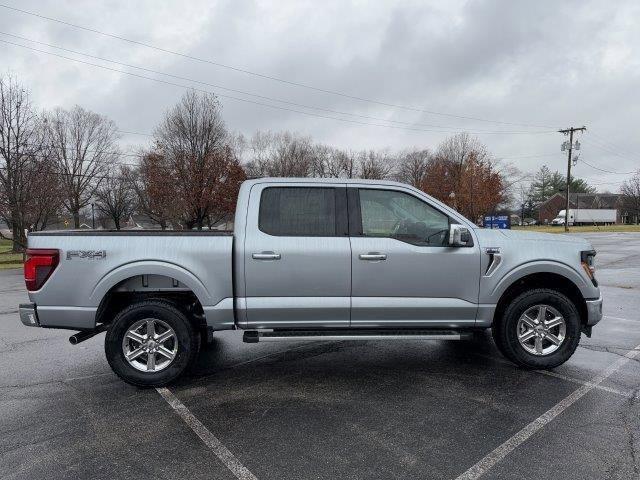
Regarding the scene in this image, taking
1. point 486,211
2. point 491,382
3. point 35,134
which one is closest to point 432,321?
point 491,382

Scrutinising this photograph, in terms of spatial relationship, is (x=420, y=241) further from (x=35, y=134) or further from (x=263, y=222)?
(x=35, y=134)

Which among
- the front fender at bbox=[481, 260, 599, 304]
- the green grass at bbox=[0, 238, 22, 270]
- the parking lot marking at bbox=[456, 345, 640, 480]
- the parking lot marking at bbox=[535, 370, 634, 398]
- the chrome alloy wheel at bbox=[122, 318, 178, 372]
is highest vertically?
the front fender at bbox=[481, 260, 599, 304]

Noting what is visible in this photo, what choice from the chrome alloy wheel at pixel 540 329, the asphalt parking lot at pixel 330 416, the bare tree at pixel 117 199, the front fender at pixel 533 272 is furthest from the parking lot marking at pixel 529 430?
the bare tree at pixel 117 199

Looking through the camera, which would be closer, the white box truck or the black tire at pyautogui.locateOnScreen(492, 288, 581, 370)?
the black tire at pyautogui.locateOnScreen(492, 288, 581, 370)

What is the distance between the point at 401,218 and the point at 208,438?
2.66 metres

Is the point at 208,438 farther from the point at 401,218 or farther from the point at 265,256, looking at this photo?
the point at 401,218

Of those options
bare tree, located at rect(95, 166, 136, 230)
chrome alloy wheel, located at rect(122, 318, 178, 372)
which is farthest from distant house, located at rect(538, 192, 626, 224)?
chrome alloy wheel, located at rect(122, 318, 178, 372)

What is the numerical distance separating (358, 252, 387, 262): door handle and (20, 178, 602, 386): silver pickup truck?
14mm

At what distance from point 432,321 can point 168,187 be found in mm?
27967

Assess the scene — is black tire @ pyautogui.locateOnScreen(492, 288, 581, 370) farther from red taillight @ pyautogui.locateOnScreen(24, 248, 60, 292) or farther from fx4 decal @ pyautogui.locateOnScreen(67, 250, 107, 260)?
red taillight @ pyautogui.locateOnScreen(24, 248, 60, 292)

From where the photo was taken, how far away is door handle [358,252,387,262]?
4172mm

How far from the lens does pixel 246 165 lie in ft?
169

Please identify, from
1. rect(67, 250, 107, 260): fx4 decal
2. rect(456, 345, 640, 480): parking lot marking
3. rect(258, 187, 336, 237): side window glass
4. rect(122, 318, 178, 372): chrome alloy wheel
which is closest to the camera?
rect(456, 345, 640, 480): parking lot marking

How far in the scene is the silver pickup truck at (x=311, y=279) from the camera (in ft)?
13.4
